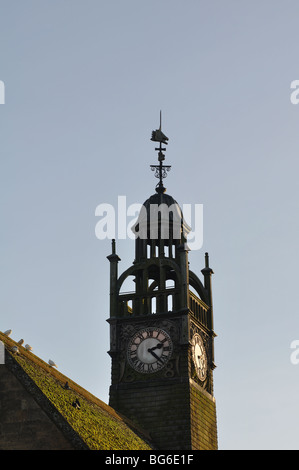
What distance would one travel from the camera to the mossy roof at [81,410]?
53.8 metres

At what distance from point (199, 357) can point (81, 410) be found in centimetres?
1768

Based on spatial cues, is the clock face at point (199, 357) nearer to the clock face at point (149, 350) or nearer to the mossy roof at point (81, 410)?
the clock face at point (149, 350)

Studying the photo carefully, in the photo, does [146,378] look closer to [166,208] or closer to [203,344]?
[203,344]

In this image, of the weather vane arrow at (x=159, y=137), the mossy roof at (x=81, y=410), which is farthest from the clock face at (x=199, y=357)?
the weather vane arrow at (x=159, y=137)

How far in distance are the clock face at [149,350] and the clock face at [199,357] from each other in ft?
6.63

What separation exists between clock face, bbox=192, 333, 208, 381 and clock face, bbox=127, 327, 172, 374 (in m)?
2.02

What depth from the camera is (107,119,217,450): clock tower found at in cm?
7050

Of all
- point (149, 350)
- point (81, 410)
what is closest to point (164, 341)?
point (149, 350)

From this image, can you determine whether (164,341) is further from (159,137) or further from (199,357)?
(159,137)

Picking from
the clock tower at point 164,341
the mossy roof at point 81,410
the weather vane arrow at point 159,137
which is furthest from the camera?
the weather vane arrow at point 159,137

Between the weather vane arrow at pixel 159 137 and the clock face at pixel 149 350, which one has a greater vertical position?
the weather vane arrow at pixel 159 137

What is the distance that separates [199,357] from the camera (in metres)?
74.1

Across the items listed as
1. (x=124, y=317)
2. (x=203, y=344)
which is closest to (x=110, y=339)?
(x=124, y=317)
